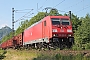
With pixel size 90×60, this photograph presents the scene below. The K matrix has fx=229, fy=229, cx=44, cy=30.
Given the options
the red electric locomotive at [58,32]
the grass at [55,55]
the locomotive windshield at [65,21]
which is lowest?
the grass at [55,55]

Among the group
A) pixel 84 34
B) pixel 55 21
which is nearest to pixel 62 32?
pixel 55 21

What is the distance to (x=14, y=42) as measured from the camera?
1693 inches

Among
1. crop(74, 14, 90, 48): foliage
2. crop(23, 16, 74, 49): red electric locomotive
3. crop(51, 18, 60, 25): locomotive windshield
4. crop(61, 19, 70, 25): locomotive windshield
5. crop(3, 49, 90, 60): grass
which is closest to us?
crop(3, 49, 90, 60): grass

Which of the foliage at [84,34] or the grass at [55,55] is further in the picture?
the foliage at [84,34]

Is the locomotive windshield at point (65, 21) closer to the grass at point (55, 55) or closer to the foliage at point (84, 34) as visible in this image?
the grass at point (55, 55)

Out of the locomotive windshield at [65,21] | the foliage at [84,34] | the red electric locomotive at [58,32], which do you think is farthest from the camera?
the foliage at [84,34]

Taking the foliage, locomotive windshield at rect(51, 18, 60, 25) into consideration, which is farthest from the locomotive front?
the foliage

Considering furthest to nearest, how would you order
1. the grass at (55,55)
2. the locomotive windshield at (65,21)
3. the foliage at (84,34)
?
the foliage at (84,34) < the locomotive windshield at (65,21) < the grass at (55,55)

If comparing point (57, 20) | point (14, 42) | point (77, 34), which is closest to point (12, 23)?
point (14, 42)

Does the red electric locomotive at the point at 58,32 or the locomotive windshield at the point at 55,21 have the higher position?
the locomotive windshield at the point at 55,21

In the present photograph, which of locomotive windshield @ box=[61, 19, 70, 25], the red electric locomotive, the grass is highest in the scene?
locomotive windshield @ box=[61, 19, 70, 25]

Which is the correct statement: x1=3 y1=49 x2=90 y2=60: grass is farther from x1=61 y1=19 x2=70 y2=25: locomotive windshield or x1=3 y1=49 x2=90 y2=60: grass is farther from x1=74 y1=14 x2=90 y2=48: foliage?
x1=74 y1=14 x2=90 y2=48: foliage

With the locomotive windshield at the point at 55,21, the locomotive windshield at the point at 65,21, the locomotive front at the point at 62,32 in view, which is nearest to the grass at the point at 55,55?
the locomotive front at the point at 62,32

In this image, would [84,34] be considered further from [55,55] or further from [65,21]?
[55,55]
